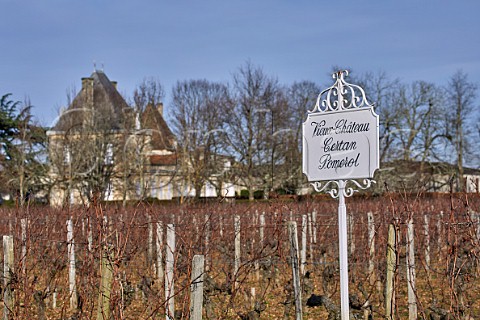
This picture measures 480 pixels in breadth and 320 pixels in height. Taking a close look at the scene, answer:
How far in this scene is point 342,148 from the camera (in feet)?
19.6

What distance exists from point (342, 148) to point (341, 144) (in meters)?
0.04

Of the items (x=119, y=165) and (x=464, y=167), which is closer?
(x=119, y=165)

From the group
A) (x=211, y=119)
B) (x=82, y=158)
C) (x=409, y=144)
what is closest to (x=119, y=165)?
(x=82, y=158)

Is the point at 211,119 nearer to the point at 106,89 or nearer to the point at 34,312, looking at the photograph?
the point at 106,89

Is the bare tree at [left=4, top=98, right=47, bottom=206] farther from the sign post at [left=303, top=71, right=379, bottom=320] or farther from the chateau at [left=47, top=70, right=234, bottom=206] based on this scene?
the sign post at [left=303, top=71, right=379, bottom=320]

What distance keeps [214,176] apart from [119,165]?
17.0 feet

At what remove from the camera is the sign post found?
5.88 metres

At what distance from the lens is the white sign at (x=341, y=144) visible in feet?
19.3

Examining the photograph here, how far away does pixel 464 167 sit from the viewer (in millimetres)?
39094

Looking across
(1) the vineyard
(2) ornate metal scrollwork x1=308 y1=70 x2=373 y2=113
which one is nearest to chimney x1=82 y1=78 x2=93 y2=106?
(1) the vineyard

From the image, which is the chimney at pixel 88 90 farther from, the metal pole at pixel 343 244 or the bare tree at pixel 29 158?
the metal pole at pixel 343 244

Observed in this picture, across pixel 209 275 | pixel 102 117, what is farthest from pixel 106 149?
pixel 209 275

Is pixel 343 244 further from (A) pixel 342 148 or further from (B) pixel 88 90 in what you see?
(B) pixel 88 90

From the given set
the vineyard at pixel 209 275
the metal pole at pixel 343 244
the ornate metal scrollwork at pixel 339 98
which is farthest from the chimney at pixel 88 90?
the metal pole at pixel 343 244
